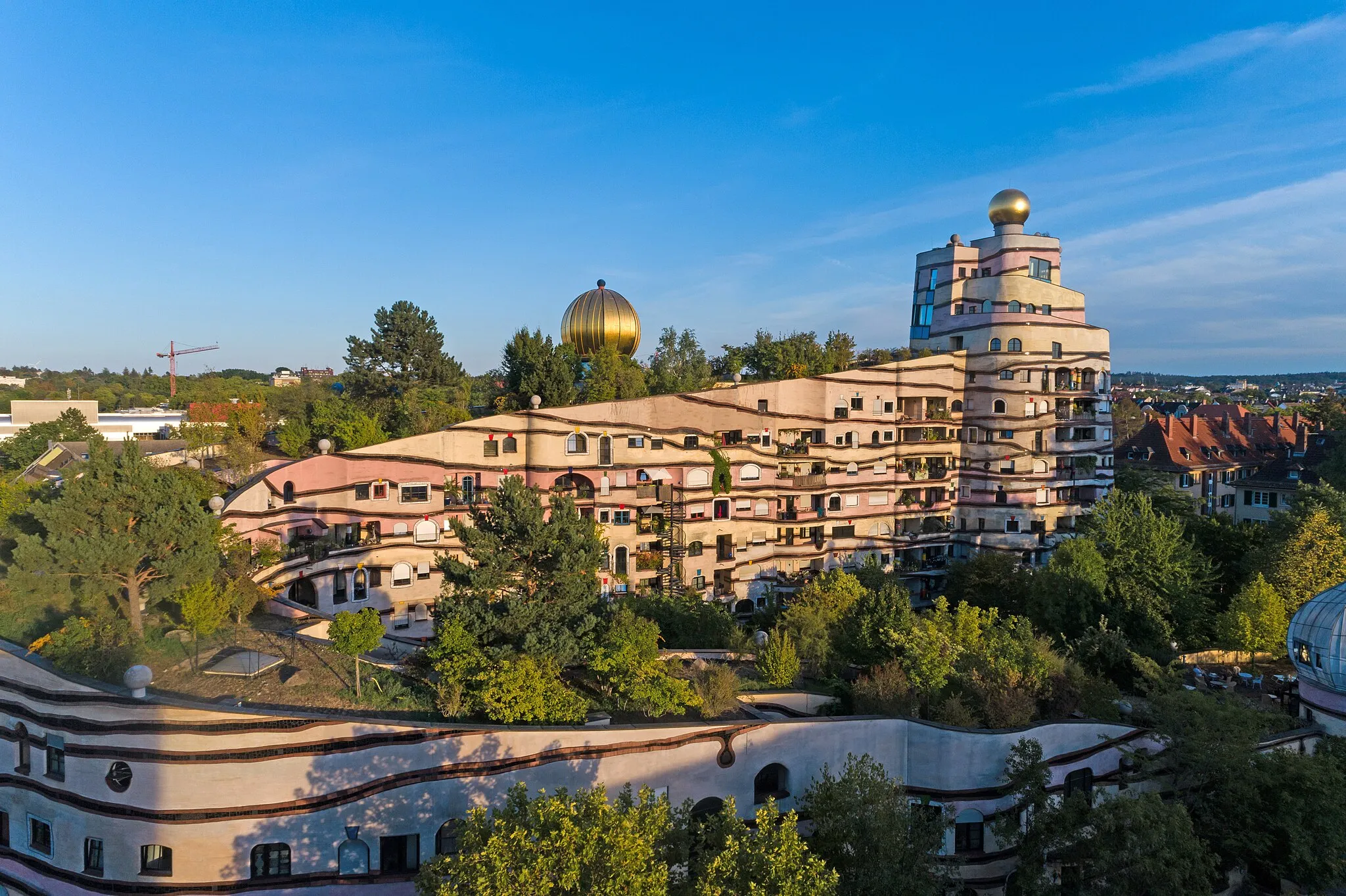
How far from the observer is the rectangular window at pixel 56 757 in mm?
19359

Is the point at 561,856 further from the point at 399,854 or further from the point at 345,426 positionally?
the point at 345,426

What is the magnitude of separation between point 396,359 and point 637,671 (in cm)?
3076

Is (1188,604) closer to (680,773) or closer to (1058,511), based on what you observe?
(1058,511)

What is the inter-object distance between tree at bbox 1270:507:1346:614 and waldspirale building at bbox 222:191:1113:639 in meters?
14.7

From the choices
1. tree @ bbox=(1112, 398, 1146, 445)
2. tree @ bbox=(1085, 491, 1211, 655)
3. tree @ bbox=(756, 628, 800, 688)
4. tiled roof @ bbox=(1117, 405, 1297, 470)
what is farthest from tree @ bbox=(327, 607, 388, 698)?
tree @ bbox=(1112, 398, 1146, 445)

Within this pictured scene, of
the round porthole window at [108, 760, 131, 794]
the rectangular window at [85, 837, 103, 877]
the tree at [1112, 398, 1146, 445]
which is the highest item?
the tree at [1112, 398, 1146, 445]

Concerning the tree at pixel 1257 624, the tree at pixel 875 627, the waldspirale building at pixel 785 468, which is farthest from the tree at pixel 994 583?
the tree at pixel 875 627

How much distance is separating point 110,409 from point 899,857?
9190cm

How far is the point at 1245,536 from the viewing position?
1673 inches

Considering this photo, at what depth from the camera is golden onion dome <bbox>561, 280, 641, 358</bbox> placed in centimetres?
4906

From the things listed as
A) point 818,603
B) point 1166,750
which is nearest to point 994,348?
point 818,603

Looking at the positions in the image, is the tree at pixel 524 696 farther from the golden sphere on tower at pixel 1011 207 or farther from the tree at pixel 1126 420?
the tree at pixel 1126 420

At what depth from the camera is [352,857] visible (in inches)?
734

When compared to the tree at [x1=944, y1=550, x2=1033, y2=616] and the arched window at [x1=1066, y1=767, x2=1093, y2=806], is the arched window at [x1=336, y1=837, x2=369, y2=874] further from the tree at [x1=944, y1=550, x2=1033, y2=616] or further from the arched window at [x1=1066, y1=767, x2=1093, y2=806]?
the tree at [x1=944, y1=550, x2=1033, y2=616]
